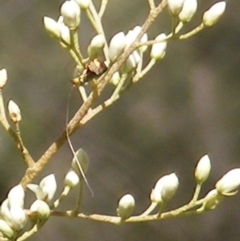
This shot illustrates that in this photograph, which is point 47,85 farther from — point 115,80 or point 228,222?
point 115,80

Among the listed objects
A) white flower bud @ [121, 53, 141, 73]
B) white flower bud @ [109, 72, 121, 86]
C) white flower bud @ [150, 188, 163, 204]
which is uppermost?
white flower bud @ [121, 53, 141, 73]

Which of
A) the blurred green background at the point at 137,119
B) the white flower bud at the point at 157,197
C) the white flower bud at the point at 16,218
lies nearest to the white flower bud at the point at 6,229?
the white flower bud at the point at 16,218

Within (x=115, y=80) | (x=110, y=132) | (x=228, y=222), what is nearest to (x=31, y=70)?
(x=110, y=132)

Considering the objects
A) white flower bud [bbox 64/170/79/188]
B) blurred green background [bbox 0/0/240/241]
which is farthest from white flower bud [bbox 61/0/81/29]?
blurred green background [bbox 0/0/240/241]

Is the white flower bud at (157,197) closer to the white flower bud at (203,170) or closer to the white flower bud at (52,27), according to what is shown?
the white flower bud at (203,170)

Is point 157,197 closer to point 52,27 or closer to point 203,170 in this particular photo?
point 203,170

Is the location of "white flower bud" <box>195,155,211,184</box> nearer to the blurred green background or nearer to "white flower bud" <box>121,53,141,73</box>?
"white flower bud" <box>121,53,141,73</box>
